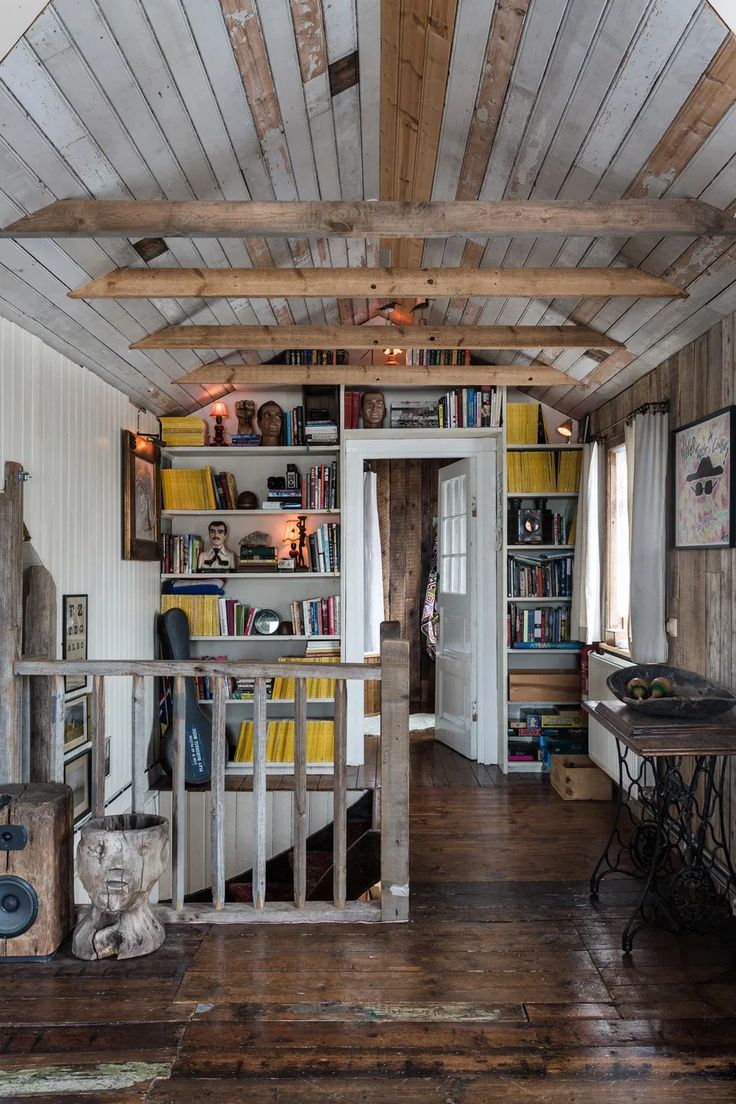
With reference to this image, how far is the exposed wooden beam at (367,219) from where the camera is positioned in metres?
2.67

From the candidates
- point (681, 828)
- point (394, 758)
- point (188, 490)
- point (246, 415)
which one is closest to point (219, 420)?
point (246, 415)

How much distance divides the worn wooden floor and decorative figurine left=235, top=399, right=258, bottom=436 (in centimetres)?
336

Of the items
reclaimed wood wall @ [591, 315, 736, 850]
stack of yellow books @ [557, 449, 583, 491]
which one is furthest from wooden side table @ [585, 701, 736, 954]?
stack of yellow books @ [557, 449, 583, 491]

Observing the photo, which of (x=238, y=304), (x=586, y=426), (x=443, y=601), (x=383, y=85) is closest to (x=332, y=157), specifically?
(x=383, y=85)

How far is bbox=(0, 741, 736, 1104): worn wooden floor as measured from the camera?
6.44ft

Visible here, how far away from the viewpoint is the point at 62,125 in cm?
239

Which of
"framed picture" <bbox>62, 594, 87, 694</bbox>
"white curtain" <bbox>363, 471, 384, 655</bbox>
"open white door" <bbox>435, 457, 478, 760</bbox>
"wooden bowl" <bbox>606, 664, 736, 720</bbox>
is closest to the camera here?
"wooden bowl" <bbox>606, 664, 736, 720</bbox>

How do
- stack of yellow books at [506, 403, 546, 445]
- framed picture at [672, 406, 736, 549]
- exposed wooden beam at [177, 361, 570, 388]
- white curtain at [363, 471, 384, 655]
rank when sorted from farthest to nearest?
1. white curtain at [363, 471, 384, 655]
2. stack of yellow books at [506, 403, 546, 445]
3. exposed wooden beam at [177, 361, 570, 388]
4. framed picture at [672, 406, 736, 549]

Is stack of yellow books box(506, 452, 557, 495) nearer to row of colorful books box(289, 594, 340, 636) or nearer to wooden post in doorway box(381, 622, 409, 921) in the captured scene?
row of colorful books box(289, 594, 340, 636)

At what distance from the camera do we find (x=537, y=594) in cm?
542

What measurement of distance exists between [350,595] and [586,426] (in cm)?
192

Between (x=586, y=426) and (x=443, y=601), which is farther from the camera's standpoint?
(x=443, y=601)

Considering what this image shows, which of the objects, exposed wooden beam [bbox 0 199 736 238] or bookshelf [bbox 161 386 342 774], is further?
bookshelf [bbox 161 386 342 774]

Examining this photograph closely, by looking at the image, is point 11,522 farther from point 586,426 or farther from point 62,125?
point 586,426
